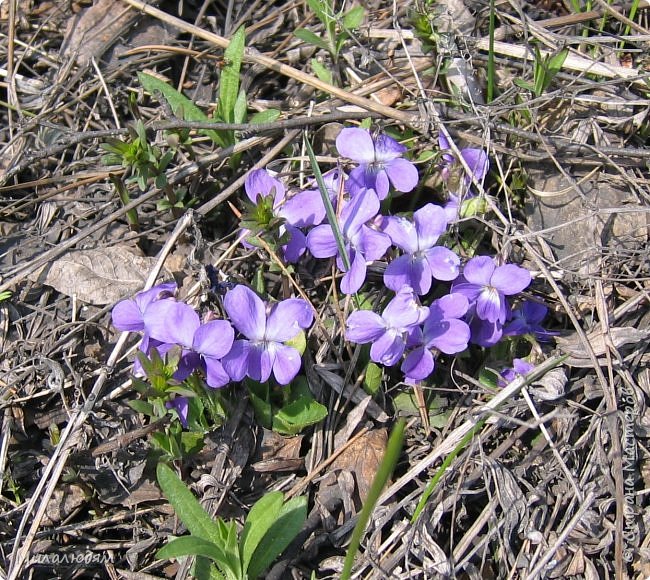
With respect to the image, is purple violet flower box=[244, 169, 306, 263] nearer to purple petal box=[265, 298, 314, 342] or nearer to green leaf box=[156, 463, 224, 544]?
purple petal box=[265, 298, 314, 342]

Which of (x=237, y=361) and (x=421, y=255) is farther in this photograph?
(x=421, y=255)

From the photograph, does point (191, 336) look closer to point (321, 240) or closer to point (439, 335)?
point (321, 240)

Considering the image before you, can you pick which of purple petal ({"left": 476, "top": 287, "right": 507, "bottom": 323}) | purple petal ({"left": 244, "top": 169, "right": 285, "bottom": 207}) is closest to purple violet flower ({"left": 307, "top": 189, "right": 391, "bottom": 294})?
purple petal ({"left": 244, "top": 169, "right": 285, "bottom": 207})

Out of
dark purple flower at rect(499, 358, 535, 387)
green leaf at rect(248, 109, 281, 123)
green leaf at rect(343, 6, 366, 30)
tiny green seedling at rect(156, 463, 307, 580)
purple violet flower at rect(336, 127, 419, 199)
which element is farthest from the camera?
green leaf at rect(343, 6, 366, 30)

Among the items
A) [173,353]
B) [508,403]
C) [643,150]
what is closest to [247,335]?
[173,353]

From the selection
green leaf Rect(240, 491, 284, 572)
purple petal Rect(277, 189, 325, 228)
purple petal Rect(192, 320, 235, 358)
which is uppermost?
purple petal Rect(277, 189, 325, 228)

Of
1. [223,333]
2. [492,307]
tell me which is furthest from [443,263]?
[223,333]

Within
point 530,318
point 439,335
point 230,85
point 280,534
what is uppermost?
point 230,85
